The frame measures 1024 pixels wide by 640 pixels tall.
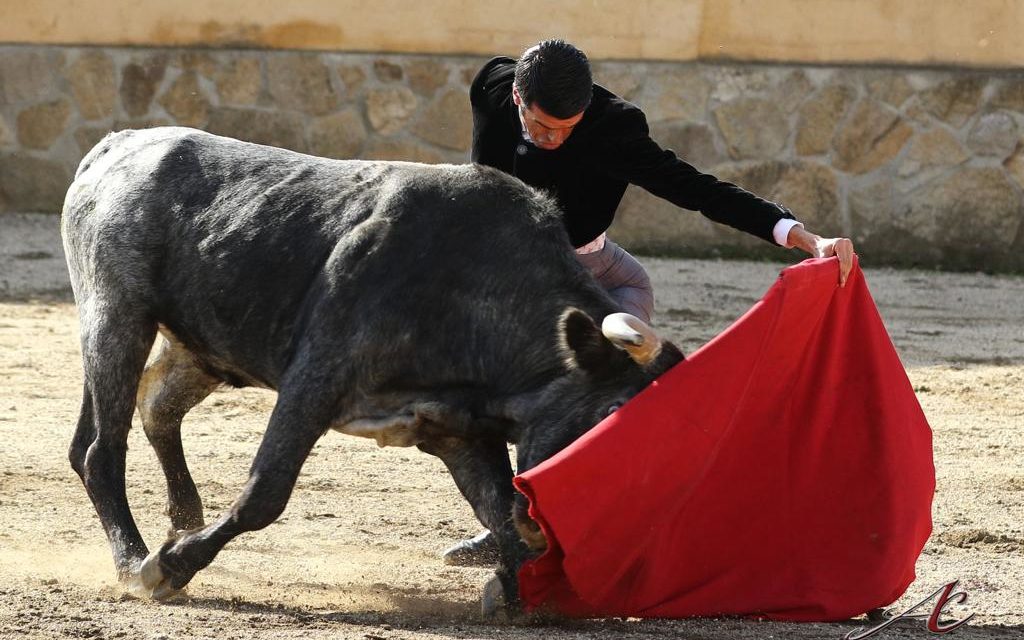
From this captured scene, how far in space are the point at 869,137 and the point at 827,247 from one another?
631 centimetres

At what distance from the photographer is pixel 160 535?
509cm

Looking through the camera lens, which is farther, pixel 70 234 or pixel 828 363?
pixel 70 234

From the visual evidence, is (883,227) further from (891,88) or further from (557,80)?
(557,80)

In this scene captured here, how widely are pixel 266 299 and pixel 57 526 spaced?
1.31 m

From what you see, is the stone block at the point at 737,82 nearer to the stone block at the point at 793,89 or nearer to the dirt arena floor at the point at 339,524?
the stone block at the point at 793,89

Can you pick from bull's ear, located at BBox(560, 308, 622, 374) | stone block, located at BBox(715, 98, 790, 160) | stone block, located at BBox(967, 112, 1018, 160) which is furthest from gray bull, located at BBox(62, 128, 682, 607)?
stone block, located at BBox(967, 112, 1018, 160)

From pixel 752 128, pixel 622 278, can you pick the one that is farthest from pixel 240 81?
pixel 622 278

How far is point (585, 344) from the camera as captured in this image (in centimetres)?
401

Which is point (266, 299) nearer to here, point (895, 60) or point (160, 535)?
point (160, 535)

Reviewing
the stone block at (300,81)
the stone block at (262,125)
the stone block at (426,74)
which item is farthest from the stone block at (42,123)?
the stone block at (426,74)

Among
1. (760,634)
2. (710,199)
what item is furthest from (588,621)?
(710,199)

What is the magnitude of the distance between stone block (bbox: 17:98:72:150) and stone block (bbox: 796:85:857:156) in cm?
523

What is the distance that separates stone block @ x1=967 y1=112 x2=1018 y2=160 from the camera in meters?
10.2

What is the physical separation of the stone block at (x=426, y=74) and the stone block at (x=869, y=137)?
2.82m
